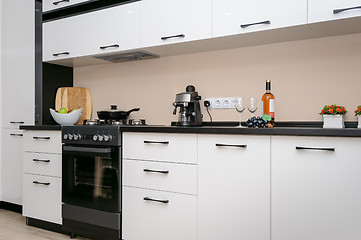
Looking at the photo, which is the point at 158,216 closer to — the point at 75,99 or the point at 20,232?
the point at 20,232

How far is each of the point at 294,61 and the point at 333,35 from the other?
0.30 metres

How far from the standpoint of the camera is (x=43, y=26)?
10.6ft

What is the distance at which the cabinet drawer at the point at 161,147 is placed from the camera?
2.12 m

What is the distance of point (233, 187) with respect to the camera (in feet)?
6.44

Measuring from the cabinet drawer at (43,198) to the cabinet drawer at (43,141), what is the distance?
24 cm

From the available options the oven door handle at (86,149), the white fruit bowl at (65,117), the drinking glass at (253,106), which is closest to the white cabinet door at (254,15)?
the drinking glass at (253,106)

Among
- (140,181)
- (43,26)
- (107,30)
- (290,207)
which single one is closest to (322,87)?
(290,207)

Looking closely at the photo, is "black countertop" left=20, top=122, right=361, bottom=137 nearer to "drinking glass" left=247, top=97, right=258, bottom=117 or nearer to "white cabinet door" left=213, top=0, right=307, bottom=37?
"drinking glass" left=247, top=97, right=258, bottom=117

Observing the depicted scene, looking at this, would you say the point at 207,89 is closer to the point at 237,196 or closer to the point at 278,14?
the point at 278,14

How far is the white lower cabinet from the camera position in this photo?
2742 millimetres

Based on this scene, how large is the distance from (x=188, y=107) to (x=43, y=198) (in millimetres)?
1489

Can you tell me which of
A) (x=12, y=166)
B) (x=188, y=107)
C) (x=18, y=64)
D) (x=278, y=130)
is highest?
(x=18, y=64)

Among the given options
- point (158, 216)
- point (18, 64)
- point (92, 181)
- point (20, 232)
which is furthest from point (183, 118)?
point (18, 64)

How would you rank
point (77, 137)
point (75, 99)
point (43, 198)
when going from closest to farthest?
point (77, 137) → point (43, 198) → point (75, 99)
